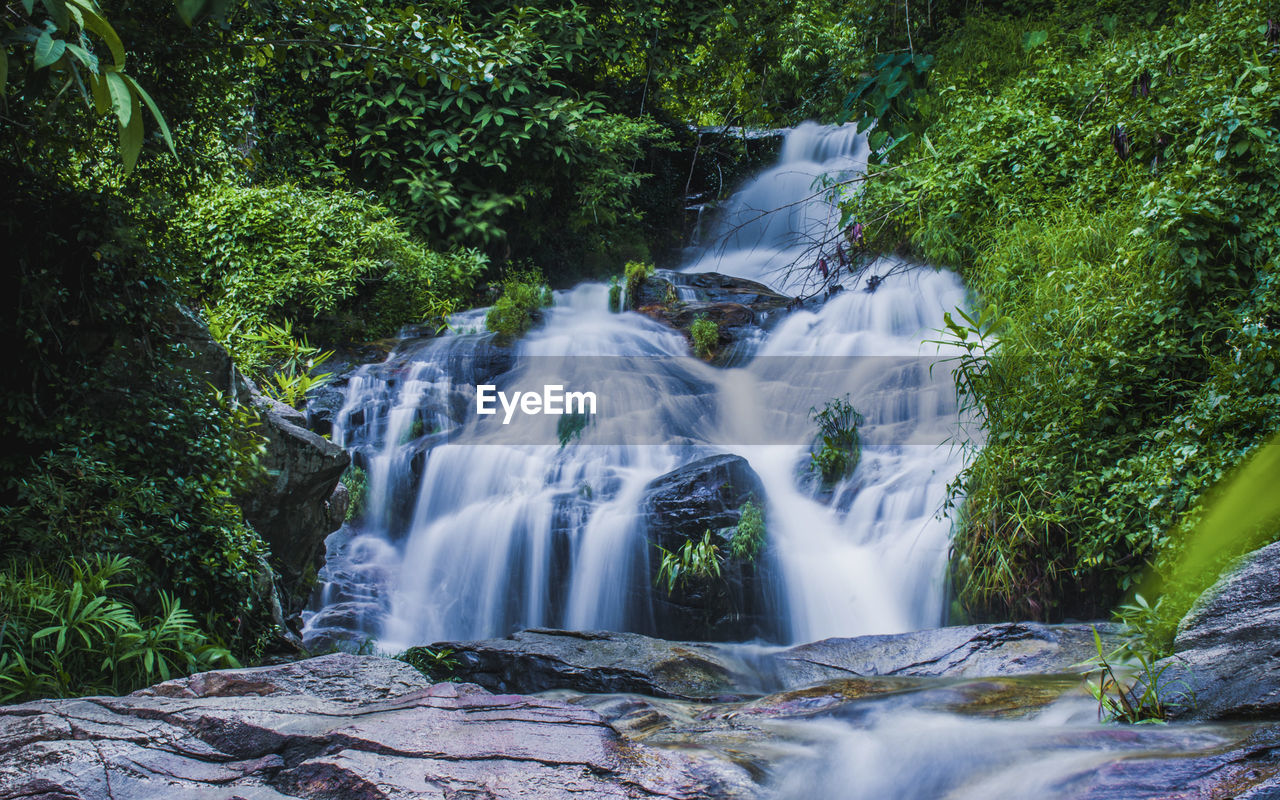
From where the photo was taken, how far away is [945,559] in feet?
→ 19.5

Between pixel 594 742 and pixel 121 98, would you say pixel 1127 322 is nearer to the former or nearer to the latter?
pixel 594 742

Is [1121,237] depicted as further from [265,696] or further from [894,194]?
[265,696]

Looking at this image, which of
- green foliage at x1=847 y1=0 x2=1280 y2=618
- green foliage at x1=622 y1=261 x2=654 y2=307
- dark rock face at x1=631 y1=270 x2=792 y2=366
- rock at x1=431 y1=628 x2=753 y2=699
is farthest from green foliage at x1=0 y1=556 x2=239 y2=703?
green foliage at x1=622 y1=261 x2=654 y2=307

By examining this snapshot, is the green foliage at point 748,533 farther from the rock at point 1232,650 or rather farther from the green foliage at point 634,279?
the green foliage at point 634,279

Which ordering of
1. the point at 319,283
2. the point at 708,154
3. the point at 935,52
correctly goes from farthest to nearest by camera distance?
the point at 708,154 → the point at 935,52 → the point at 319,283

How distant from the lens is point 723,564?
627cm

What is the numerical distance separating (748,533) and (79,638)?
4.34 m

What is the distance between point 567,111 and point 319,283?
5.00 metres

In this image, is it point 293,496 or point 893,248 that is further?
point 893,248

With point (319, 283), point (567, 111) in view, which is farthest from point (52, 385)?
point (567, 111)

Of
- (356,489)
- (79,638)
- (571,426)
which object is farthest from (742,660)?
(356,489)

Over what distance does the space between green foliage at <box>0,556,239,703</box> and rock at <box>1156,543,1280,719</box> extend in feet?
13.3

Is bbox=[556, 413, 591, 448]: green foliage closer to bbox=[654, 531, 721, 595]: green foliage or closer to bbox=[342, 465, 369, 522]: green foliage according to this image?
bbox=[342, 465, 369, 522]: green foliage

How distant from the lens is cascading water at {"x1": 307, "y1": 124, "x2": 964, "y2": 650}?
6438 mm
